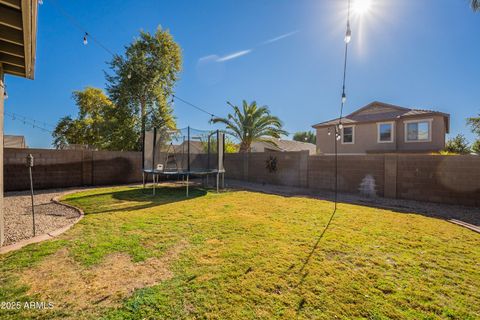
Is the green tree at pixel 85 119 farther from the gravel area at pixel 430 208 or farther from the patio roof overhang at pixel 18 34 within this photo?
the gravel area at pixel 430 208

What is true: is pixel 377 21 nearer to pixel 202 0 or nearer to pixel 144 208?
pixel 202 0

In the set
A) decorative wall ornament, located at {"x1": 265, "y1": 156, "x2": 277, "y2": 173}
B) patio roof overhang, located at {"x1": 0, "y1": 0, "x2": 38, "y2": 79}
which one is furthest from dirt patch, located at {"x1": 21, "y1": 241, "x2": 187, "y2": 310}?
decorative wall ornament, located at {"x1": 265, "y1": 156, "x2": 277, "y2": 173}

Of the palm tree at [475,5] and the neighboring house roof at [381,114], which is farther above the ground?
the palm tree at [475,5]

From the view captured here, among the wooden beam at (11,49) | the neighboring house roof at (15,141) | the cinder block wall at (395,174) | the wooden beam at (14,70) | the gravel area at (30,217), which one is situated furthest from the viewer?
the neighboring house roof at (15,141)

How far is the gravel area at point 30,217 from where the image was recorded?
3.69 meters

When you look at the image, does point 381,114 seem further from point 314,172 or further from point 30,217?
point 30,217

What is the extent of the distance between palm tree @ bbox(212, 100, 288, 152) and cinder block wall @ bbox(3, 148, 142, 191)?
6787mm

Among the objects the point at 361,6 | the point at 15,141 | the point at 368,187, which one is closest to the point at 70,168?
the point at 361,6

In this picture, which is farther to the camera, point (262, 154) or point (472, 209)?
point (262, 154)

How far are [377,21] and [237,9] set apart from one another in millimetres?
5264

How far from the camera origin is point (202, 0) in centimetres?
837

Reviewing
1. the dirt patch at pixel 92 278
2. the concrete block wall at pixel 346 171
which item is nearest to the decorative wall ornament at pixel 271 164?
the concrete block wall at pixel 346 171

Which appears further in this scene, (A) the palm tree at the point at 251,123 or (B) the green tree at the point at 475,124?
(B) the green tree at the point at 475,124

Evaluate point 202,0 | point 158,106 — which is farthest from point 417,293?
point 158,106
